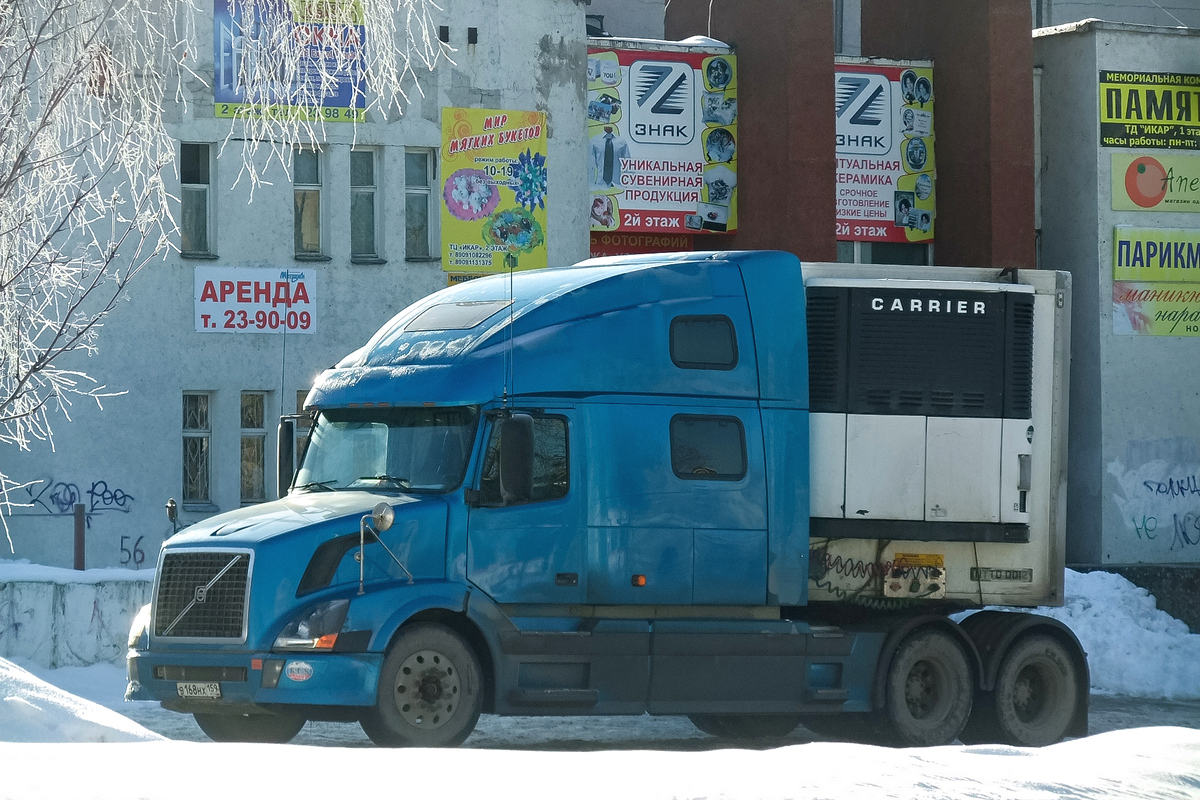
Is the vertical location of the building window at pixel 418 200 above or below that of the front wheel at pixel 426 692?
above

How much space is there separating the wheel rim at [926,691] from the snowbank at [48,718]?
5.90 m

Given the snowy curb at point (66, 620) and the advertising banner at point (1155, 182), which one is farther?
the advertising banner at point (1155, 182)

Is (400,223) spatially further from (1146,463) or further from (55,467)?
(1146,463)

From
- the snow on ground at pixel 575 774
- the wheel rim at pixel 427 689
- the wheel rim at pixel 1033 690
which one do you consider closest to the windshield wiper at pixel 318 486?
the wheel rim at pixel 427 689

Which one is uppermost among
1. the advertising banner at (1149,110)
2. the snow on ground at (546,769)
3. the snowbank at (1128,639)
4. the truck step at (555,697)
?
the advertising banner at (1149,110)

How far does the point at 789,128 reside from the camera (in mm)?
26797

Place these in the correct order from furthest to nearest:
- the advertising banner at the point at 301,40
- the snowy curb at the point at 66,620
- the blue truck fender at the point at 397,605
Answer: the snowy curb at the point at 66,620 → the blue truck fender at the point at 397,605 → the advertising banner at the point at 301,40

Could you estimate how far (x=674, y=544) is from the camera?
Result: 40.9 ft

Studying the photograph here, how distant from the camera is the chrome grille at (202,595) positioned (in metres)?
11.1

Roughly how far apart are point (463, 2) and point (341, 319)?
5.20m

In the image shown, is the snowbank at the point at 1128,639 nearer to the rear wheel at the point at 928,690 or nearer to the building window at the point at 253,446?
the rear wheel at the point at 928,690

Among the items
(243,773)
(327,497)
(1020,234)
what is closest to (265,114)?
(327,497)

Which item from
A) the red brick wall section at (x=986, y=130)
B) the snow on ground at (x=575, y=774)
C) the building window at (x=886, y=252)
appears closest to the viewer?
the snow on ground at (x=575, y=774)

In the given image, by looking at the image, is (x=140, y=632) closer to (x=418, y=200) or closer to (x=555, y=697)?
(x=555, y=697)
